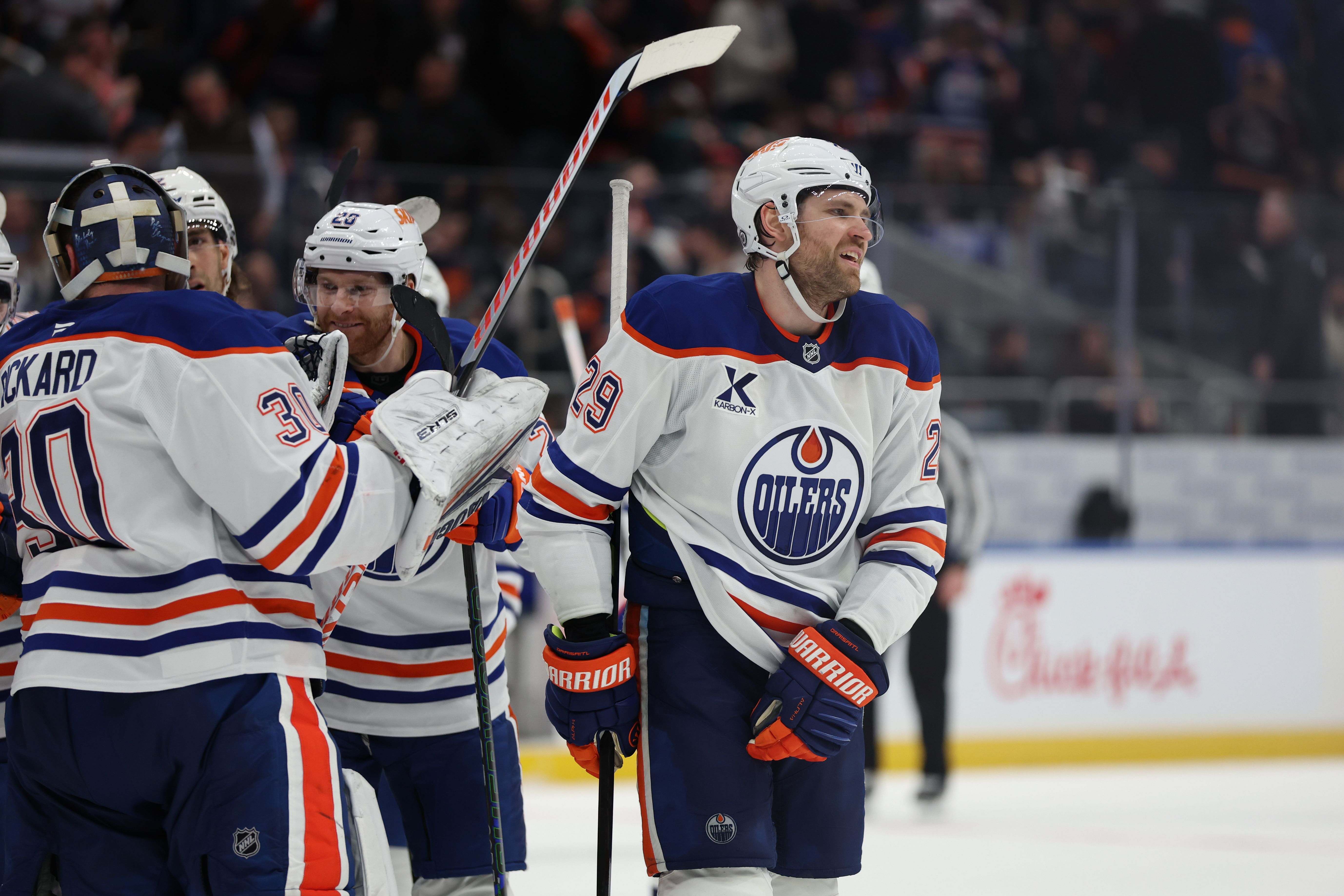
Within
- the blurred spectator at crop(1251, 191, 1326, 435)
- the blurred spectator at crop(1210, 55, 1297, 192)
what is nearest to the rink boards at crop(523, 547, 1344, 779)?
the blurred spectator at crop(1251, 191, 1326, 435)

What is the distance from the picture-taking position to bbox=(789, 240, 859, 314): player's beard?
7.39ft

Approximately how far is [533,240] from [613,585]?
524mm

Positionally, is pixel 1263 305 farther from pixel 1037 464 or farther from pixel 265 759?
pixel 265 759

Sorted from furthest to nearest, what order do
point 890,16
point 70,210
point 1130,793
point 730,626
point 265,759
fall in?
point 890,16
point 1130,793
point 730,626
point 70,210
point 265,759

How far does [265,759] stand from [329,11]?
21.5 feet

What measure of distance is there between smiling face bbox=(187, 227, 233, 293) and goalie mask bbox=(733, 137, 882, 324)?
0.94 m

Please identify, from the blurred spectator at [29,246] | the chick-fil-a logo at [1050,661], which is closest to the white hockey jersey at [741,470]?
the blurred spectator at [29,246]

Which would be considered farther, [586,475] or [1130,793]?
[1130,793]

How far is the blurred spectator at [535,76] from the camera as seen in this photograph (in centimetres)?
742

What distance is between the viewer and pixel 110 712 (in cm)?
172

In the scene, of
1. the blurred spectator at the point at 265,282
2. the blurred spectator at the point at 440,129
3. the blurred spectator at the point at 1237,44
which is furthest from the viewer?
the blurred spectator at the point at 1237,44

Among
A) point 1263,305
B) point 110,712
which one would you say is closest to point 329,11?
point 1263,305

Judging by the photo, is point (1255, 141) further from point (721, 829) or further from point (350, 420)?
point (721, 829)

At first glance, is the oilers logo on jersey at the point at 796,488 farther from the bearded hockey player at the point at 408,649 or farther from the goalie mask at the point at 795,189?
the bearded hockey player at the point at 408,649
